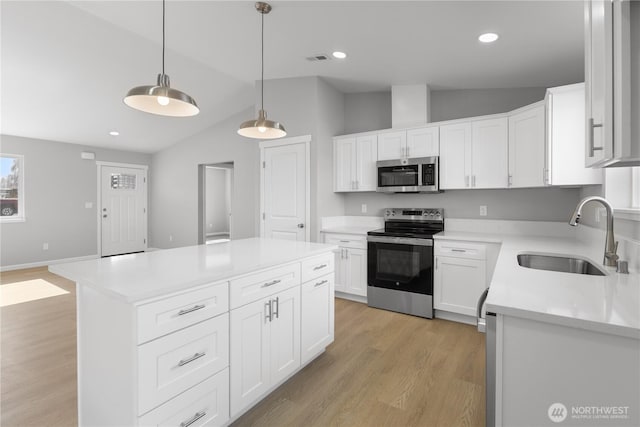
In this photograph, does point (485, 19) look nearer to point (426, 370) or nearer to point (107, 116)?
point (426, 370)

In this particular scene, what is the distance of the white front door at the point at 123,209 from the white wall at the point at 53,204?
0.20 meters

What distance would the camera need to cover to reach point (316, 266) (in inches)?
92.1

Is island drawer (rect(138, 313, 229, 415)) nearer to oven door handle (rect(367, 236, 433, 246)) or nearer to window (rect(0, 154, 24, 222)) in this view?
oven door handle (rect(367, 236, 433, 246))

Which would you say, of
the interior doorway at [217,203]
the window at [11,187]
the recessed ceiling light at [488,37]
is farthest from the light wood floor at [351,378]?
the interior doorway at [217,203]

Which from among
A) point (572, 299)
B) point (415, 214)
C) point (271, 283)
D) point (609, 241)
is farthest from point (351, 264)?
point (572, 299)

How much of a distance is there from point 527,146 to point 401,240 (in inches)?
59.7

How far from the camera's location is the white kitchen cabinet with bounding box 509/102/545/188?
9.29 ft

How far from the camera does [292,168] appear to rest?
4.17 metres

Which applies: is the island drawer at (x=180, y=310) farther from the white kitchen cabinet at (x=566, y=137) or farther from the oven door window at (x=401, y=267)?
the white kitchen cabinet at (x=566, y=137)

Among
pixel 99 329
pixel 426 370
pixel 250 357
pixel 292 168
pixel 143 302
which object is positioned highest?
pixel 292 168

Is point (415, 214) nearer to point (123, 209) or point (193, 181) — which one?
point (193, 181)

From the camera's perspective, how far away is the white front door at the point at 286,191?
409cm

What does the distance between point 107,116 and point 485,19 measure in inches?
226

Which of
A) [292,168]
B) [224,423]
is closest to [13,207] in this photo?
[292,168]
